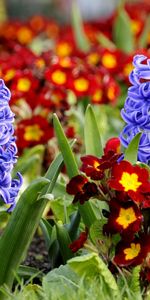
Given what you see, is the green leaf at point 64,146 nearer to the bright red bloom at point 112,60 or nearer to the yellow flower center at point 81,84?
the yellow flower center at point 81,84

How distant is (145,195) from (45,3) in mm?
14932

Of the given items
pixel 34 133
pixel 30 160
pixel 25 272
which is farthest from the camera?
pixel 34 133

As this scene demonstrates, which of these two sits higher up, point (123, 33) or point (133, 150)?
point (133, 150)

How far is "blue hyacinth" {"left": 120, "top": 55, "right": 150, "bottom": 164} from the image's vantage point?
2.92 metres

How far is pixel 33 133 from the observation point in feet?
14.2

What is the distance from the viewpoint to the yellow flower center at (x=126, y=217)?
2.71 metres

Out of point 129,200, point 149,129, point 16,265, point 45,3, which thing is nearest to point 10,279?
point 16,265

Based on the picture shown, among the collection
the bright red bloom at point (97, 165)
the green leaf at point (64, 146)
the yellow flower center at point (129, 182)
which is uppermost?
the green leaf at point (64, 146)

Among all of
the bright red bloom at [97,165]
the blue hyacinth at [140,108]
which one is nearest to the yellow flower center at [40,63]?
the blue hyacinth at [140,108]

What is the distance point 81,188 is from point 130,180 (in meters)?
0.17

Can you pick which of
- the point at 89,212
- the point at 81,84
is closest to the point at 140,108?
the point at 89,212

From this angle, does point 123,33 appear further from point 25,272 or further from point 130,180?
point 130,180

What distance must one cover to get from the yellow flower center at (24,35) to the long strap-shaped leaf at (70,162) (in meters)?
5.26

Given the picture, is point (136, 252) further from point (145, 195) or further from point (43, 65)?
point (43, 65)
